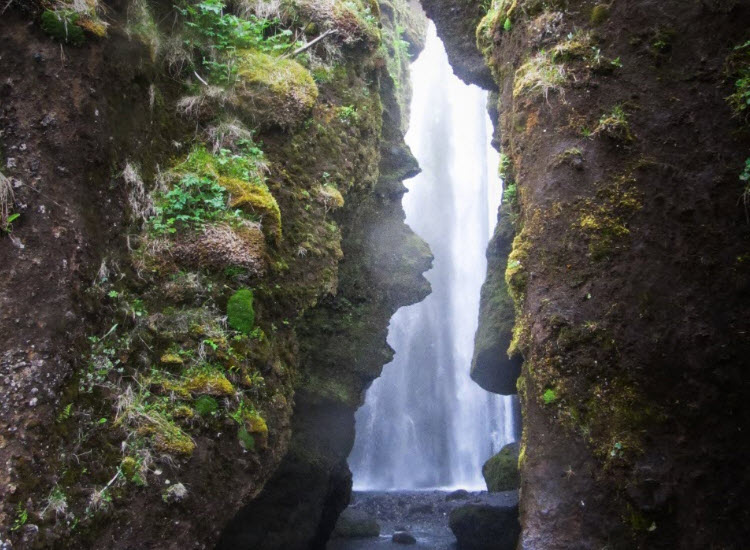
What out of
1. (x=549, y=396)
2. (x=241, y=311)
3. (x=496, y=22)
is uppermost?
(x=496, y=22)

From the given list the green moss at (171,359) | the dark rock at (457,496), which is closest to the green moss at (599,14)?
the green moss at (171,359)

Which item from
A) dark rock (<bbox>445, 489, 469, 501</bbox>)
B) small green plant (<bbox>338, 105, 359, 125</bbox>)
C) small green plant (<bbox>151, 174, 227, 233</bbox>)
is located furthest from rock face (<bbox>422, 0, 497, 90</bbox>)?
dark rock (<bbox>445, 489, 469, 501</bbox>)

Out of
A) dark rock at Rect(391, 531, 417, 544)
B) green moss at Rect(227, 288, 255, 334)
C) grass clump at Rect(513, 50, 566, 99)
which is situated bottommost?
dark rock at Rect(391, 531, 417, 544)

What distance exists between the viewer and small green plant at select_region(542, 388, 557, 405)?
4.54m

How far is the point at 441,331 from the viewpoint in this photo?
23969mm

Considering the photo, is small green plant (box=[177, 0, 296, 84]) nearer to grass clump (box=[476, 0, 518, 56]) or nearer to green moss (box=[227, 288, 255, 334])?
green moss (box=[227, 288, 255, 334])

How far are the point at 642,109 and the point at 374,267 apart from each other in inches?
249

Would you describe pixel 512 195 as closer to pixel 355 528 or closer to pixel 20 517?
pixel 20 517

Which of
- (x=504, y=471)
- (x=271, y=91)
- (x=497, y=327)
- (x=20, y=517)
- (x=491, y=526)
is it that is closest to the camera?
(x=20, y=517)

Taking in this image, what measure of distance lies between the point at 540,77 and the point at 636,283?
7.59 ft

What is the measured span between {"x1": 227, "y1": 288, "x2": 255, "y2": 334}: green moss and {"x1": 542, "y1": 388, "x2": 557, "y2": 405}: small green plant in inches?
113

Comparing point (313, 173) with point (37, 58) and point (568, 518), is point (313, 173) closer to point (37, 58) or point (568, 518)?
point (37, 58)

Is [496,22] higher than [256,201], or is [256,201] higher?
[496,22]

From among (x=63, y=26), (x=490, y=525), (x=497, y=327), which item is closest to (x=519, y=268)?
(x=63, y=26)
